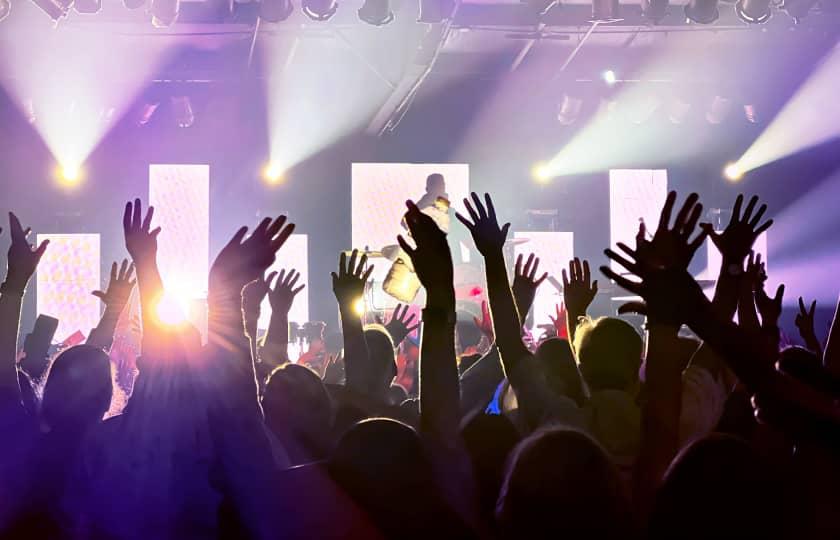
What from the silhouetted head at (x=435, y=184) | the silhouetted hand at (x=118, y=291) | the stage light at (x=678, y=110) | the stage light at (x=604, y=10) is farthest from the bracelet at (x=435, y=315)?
the stage light at (x=678, y=110)

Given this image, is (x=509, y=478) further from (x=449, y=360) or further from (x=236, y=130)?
(x=236, y=130)

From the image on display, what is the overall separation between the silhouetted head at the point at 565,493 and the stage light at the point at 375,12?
6.29 metres

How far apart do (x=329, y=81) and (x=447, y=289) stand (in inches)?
343

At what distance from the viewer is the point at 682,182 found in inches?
463

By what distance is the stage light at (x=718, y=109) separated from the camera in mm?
10648

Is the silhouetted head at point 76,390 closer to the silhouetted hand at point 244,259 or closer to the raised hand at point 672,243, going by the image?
the silhouetted hand at point 244,259

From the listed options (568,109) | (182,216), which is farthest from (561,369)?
(182,216)

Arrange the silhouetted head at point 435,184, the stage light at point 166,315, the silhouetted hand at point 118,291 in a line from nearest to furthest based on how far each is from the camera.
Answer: the stage light at point 166,315, the silhouetted hand at point 118,291, the silhouetted head at point 435,184

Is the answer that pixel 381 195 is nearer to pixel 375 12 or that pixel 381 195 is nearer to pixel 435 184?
pixel 435 184

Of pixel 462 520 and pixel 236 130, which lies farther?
pixel 236 130

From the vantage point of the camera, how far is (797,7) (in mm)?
7402

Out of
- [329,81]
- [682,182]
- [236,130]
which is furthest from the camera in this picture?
[682,182]

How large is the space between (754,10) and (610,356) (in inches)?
251

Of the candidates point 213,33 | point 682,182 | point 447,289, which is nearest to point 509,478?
point 447,289
